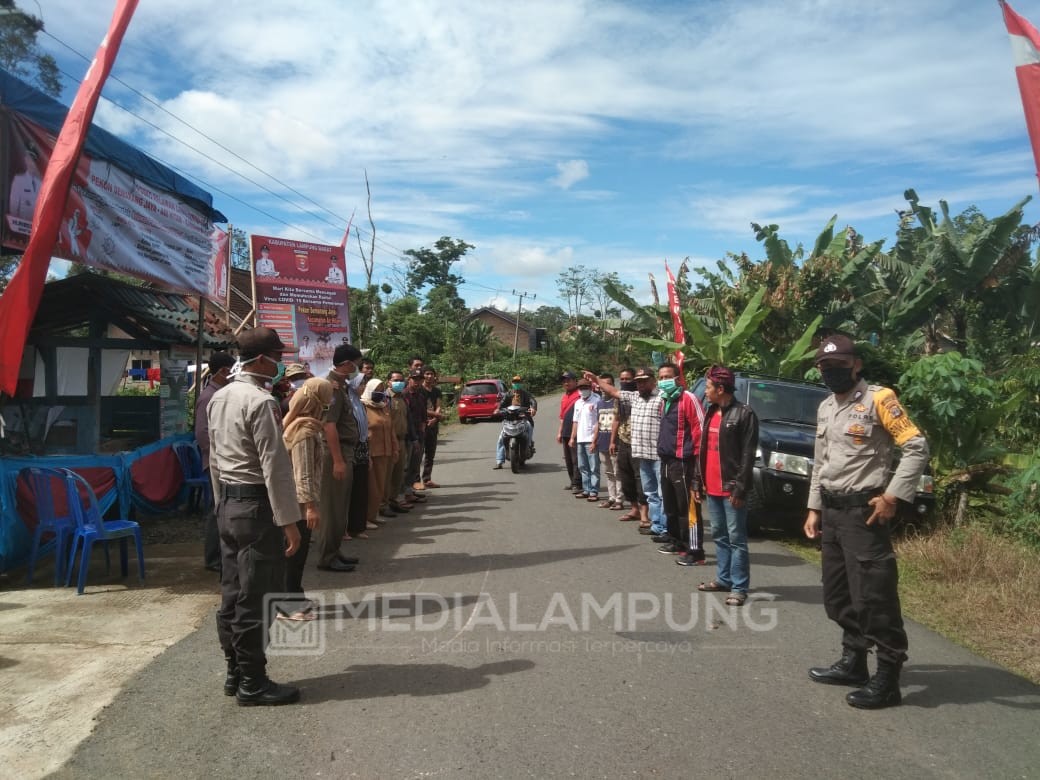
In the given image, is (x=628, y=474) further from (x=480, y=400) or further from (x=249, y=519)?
(x=480, y=400)

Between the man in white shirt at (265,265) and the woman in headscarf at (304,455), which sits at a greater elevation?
the man in white shirt at (265,265)

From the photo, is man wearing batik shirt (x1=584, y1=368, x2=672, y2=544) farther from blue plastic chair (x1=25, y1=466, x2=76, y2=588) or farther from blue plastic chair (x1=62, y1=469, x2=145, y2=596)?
blue plastic chair (x1=25, y1=466, x2=76, y2=588)

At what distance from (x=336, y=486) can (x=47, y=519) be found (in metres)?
2.41

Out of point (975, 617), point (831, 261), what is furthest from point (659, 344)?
point (975, 617)

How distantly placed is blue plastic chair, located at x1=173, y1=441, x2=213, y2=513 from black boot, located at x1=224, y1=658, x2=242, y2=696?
5371 millimetres

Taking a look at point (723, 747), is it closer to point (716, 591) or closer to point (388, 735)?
point (388, 735)

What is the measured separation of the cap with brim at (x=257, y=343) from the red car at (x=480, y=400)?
73.4 feet

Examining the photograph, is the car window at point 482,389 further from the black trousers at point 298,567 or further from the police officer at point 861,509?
the police officer at point 861,509

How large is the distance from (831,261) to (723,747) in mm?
16095

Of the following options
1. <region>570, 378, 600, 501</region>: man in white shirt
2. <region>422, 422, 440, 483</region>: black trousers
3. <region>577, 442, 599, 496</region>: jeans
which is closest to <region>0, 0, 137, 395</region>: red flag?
<region>570, 378, 600, 501</region>: man in white shirt

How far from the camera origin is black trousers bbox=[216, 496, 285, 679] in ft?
12.9

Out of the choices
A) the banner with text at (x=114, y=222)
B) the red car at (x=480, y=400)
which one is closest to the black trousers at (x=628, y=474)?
the banner with text at (x=114, y=222)

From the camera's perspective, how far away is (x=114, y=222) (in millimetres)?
7621

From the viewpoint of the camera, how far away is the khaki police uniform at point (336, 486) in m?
6.67
